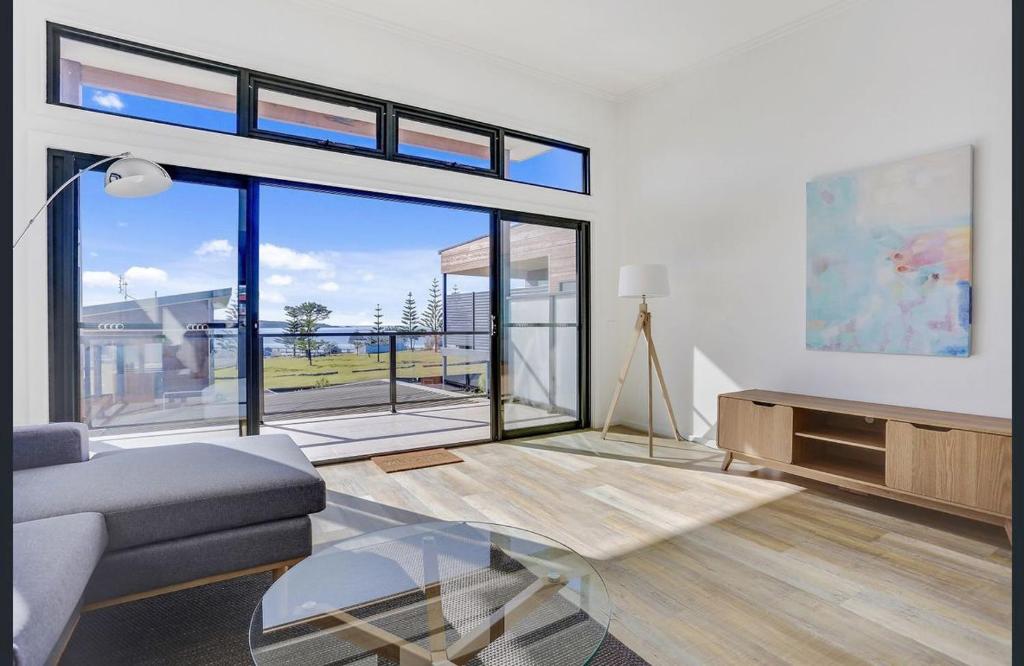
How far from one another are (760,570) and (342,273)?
12.0 ft

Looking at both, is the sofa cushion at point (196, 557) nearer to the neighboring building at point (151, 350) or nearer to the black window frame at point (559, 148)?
the neighboring building at point (151, 350)

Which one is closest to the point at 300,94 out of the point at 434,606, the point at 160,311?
the point at 160,311

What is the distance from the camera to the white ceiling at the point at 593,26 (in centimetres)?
364

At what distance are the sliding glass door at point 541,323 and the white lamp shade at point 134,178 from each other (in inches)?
104

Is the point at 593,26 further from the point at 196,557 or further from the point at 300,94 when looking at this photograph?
the point at 196,557

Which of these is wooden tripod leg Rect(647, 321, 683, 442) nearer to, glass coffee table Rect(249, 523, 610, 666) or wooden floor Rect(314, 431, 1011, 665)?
wooden floor Rect(314, 431, 1011, 665)

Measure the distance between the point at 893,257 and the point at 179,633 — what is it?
403 centimetres

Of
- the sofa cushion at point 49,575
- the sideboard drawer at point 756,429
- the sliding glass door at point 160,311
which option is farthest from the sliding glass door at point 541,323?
the sofa cushion at point 49,575

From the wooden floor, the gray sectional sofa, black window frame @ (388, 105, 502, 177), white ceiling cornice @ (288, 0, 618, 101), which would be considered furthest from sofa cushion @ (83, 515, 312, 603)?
white ceiling cornice @ (288, 0, 618, 101)

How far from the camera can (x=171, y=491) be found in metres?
1.86

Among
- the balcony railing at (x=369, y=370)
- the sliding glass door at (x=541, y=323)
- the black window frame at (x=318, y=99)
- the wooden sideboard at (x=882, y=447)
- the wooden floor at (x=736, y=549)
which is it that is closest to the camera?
the wooden floor at (x=736, y=549)

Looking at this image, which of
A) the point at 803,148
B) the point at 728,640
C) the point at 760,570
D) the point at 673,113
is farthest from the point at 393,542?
the point at 673,113

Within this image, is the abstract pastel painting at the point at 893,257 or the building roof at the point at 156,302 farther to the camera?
the building roof at the point at 156,302

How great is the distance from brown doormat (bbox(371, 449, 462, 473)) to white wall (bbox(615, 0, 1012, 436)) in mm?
2005
